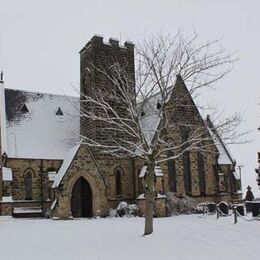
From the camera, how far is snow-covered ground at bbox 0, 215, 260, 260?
479 inches

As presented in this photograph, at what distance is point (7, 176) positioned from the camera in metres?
30.4

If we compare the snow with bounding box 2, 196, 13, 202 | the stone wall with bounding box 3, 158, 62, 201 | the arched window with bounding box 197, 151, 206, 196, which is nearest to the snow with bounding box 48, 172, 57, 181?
the stone wall with bounding box 3, 158, 62, 201

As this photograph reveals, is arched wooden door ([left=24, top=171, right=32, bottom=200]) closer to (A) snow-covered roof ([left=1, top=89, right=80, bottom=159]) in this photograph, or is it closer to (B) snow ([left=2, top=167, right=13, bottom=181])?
(A) snow-covered roof ([left=1, top=89, right=80, bottom=159])

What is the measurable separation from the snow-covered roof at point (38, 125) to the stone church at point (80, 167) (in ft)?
0.26

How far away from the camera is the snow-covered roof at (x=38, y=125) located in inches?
1313

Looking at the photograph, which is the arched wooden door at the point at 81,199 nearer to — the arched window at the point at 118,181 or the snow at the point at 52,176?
the snow at the point at 52,176

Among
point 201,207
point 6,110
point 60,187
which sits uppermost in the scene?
point 6,110

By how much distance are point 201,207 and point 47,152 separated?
12808 millimetres

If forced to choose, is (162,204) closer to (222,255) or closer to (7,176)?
(7,176)

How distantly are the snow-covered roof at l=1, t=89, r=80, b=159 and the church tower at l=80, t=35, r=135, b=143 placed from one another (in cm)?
179

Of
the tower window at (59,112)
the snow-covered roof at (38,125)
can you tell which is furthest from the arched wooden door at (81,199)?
the tower window at (59,112)

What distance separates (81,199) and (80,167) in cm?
326

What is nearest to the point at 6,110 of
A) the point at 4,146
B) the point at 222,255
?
the point at 4,146

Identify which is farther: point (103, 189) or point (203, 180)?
point (203, 180)
